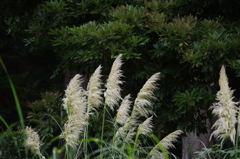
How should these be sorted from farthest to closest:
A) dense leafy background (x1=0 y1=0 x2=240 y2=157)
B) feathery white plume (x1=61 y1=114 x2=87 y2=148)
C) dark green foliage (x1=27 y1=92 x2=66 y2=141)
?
dark green foliage (x1=27 y1=92 x2=66 y2=141), dense leafy background (x1=0 y1=0 x2=240 y2=157), feathery white plume (x1=61 y1=114 x2=87 y2=148)

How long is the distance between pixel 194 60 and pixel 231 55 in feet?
1.69

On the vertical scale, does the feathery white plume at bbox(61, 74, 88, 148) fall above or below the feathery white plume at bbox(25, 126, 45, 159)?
above

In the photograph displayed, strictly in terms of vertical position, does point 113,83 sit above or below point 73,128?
above

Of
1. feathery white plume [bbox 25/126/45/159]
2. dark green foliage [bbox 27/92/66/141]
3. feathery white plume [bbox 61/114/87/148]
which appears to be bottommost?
dark green foliage [bbox 27/92/66/141]

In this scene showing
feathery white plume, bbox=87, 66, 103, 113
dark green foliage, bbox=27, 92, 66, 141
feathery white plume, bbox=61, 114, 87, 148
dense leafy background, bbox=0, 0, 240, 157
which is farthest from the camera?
dark green foliage, bbox=27, 92, 66, 141

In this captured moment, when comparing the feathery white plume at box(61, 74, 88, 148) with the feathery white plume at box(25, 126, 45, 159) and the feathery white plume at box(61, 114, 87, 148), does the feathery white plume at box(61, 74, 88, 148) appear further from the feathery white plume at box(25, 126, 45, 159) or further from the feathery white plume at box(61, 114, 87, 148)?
the feathery white plume at box(25, 126, 45, 159)

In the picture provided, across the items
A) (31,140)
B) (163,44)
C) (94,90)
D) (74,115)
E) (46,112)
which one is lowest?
(46,112)

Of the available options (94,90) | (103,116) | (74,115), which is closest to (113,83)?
(94,90)

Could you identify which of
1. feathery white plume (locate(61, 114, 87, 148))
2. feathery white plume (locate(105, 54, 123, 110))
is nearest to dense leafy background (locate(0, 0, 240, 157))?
feathery white plume (locate(105, 54, 123, 110))

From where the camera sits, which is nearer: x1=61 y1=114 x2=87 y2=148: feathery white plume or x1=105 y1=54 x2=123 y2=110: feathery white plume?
x1=61 y1=114 x2=87 y2=148: feathery white plume

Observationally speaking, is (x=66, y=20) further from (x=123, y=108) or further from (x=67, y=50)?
(x=123, y=108)

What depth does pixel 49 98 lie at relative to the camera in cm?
588

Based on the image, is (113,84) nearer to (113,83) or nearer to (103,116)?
(113,83)

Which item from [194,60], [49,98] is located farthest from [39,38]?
[194,60]
